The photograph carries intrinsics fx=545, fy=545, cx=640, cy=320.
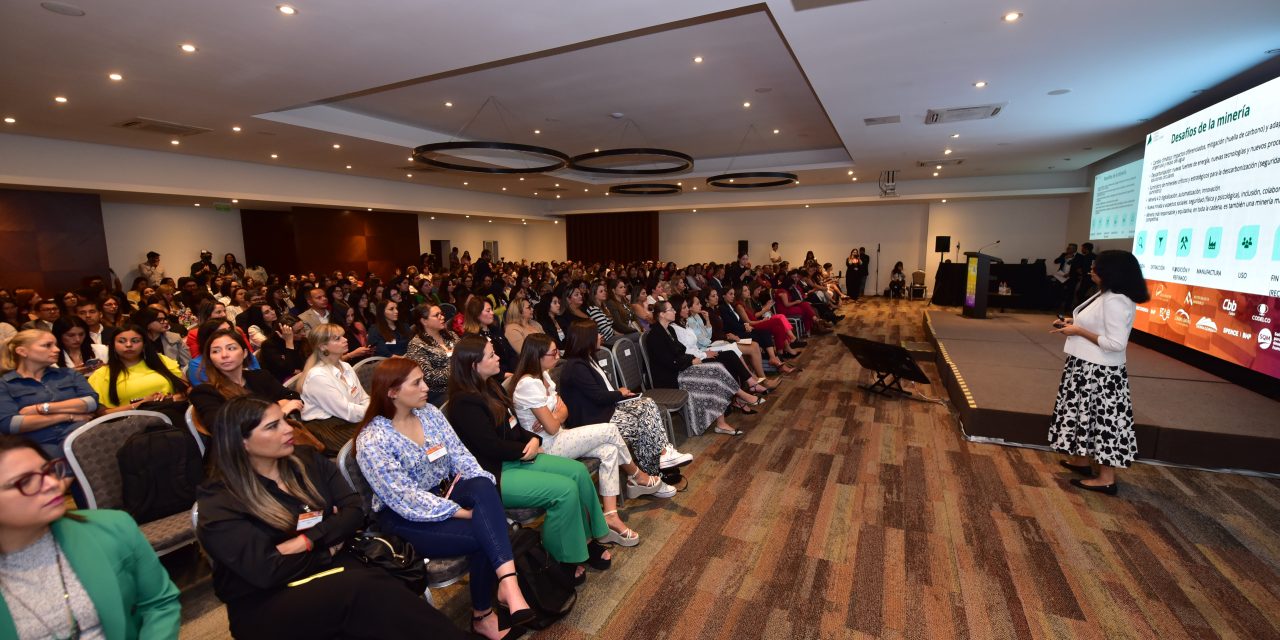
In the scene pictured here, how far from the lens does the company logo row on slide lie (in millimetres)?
5014

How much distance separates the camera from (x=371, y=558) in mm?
2076

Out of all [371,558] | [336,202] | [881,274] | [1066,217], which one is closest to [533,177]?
[336,202]

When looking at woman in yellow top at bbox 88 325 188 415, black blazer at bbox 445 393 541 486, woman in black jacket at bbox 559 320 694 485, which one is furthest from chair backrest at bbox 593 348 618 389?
woman in yellow top at bbox 88 325 188 415

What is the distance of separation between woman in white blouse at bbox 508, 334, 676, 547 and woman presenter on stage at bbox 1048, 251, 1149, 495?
3.13 meters

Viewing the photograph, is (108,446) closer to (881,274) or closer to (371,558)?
(371,558)

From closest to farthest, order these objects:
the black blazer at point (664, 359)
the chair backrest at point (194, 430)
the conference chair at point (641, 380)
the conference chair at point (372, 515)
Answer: the conference chair at point (372, 515)
the chair backrest at point (194, 430)
the conference chair at point (641, 380)
the black blazer at point (664, 359)

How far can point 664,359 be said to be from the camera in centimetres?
494

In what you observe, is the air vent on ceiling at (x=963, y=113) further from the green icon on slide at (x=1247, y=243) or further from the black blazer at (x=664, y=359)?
the black blazer at (x=664, y=359)

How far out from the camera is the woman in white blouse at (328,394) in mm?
3354

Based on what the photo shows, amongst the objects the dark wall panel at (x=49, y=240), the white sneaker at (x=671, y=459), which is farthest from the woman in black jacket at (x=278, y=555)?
the dark wall panel at (x=49, y=240)

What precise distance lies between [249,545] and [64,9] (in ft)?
15.7

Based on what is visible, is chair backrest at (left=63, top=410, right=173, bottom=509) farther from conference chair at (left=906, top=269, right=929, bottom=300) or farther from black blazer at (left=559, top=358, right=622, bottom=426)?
conference chair at (left=906, top=269, right=929, bottom=300)

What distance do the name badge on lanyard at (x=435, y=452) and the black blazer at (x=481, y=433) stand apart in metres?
0.20

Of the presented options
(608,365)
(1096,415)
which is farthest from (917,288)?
(608,365)
